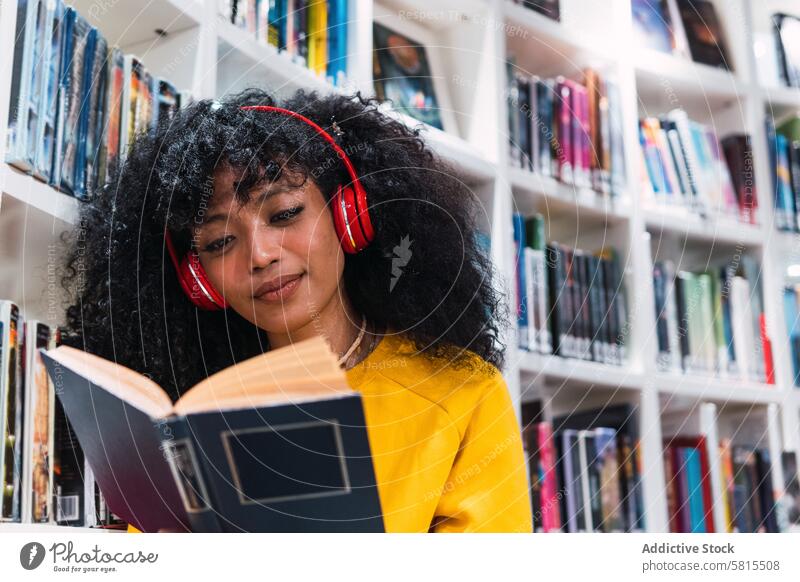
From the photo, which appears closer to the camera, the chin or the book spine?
the book spine

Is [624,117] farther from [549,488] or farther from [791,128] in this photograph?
[549,488]

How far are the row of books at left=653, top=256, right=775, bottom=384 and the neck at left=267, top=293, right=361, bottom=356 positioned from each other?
655 millimetres

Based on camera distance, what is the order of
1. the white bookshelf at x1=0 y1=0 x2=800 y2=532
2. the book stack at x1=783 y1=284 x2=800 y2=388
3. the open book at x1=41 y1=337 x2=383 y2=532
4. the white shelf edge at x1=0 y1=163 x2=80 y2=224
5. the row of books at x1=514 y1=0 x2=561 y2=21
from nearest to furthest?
1. the open book at x1=41 y1=337 x2=383 y2=532
2. the white shelf edge at x1=0 y1=163 x2=80 y2=224
3. the white bookshelf at x1=0 y1=0 x2=800 y2=532
4. the row of books at x1=514 y1=0 x2=561 y2=21
5. the book stack at x1=783 y1=284 x2=800 y2=388

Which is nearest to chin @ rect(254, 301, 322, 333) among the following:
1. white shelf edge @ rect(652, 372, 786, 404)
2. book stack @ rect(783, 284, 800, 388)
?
white shelf edge @ rect(652, 372, 786, 404)

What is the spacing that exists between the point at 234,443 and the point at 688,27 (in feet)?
3.74

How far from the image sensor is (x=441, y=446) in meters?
0.87

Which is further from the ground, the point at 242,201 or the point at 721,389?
the point at 242,201

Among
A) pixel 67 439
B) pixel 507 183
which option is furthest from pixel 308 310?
pixel 507 183

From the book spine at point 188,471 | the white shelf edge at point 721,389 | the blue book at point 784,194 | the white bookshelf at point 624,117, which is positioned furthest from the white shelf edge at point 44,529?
the blue book at point 784,194

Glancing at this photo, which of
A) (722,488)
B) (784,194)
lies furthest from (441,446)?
(784,194)

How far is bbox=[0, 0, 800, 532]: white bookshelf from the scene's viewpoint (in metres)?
1.04

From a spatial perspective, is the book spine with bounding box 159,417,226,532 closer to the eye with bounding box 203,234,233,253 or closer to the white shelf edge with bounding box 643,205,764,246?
the eye with bounding box 203,234,233,253

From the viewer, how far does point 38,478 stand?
2.65ft
